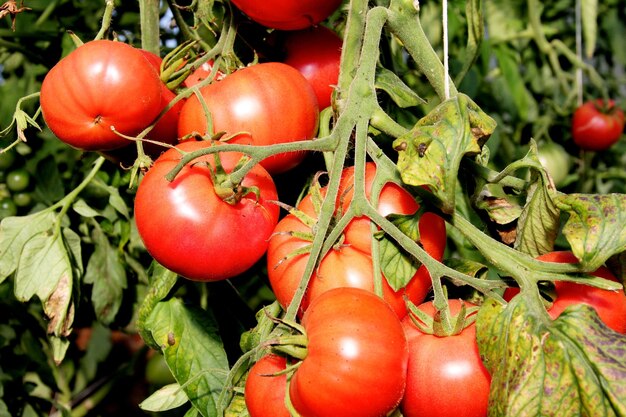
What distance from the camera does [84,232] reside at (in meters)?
0.98

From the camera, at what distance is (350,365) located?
460mm

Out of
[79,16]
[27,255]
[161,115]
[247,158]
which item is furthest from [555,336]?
[79,16]

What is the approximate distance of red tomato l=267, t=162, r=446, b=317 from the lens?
55cm

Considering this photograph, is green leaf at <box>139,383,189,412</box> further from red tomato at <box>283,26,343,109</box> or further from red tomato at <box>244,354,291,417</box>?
red tomato at <box>283,26,343,109</box>

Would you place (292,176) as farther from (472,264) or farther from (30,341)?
(30,341)

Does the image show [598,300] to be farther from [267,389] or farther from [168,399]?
[168,399]

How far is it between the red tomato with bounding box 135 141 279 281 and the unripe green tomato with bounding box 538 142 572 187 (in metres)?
1.34

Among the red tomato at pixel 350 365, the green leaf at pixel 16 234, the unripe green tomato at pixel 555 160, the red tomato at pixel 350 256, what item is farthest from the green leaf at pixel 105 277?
the unripe green tomato at pixel 555 160

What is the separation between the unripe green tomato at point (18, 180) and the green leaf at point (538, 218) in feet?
3.08

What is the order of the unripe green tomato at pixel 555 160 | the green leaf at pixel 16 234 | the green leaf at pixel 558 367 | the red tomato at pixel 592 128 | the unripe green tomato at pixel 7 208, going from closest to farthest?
the green leaf at pixel 558 367, the green leaf at pixel 16 234, the unripe green tomato at pixel 7 208, the unripe green tomato at pixel 555 160, the red tomato at pixel 592 128

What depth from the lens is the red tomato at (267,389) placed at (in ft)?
1.62

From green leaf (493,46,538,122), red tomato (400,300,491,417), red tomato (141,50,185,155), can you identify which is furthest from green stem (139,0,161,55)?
green leaf (493,46,538,122)

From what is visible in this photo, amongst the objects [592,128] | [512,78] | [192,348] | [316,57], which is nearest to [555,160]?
[592,128]

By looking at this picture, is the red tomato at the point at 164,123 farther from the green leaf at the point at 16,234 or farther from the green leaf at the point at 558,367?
the green leaf at the point at 558,367
